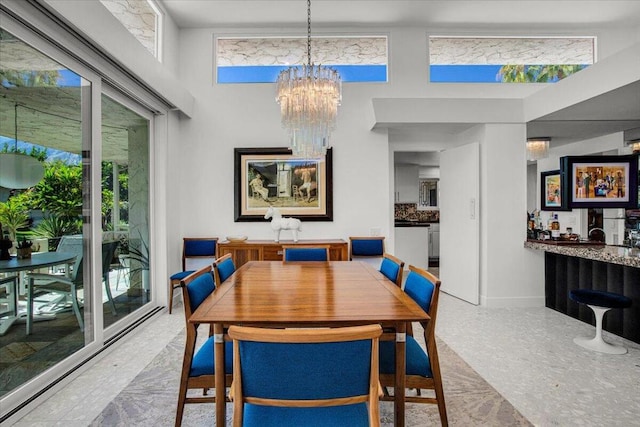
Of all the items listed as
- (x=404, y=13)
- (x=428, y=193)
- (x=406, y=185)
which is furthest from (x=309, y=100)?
(x=428, y=193)

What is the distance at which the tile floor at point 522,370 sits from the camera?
6.59ft

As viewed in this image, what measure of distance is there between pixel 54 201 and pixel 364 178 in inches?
130

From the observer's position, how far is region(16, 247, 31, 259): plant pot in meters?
2.11

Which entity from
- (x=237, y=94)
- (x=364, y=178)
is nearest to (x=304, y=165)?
(x=364, y=178)

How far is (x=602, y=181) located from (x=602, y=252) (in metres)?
1.08

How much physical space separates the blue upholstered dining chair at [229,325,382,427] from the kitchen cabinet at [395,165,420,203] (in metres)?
6.78

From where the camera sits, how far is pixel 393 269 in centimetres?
243

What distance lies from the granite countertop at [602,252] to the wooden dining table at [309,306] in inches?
85.1

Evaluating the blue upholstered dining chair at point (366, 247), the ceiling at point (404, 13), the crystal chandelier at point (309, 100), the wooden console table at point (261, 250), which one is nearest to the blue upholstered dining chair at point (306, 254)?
the wooden console table at point (261, 250)

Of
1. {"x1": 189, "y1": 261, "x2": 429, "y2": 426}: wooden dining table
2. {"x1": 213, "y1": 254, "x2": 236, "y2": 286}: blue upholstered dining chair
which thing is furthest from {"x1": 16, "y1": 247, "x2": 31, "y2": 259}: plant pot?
{"x1": 189, "y1": 261, "x2": 429, "y2": 426}: wooden dining table

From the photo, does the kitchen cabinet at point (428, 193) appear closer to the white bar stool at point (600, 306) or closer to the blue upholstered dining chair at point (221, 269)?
the white bar stool at point (600, 306)

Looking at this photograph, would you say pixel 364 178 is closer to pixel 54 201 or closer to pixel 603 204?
pixel 603 204

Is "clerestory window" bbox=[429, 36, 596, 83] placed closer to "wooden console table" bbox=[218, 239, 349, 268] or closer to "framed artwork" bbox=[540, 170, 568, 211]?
"framed artwork" bbox=[540, 170, 568, 211]

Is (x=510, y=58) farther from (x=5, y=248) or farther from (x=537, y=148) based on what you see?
(x=5, y=248)
